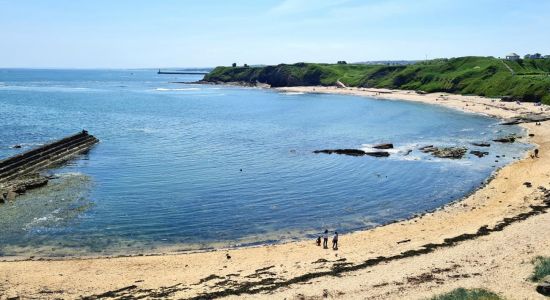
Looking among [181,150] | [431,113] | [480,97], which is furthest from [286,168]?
[480,97]

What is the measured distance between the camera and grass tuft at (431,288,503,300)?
74.7 ft

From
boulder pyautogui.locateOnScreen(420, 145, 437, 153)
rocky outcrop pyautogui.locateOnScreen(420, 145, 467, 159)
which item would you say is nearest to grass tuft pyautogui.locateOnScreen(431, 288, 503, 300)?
rocky outcrop pyautogui.locateOnScreen(420, 145, 467, 159)

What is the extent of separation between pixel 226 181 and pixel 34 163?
25.5 metres

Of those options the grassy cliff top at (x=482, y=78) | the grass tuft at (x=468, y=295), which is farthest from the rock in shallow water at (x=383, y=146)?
the grassy cliff top at (x=482, y=78)

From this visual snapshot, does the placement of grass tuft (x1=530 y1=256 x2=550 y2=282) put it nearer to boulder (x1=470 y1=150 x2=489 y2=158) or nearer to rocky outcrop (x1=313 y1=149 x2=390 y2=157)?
rocky outcrop (x1=313 y1=149 x2=390 y2=157)

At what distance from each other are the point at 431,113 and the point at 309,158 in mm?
61619

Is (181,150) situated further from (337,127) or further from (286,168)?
(337,127)

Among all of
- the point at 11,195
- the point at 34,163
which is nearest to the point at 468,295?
the point at 11,195

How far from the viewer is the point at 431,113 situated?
116 metres

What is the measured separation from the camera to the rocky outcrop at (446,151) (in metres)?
65.6

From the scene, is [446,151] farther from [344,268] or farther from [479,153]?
[344,268]

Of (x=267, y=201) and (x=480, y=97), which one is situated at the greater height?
(x=480, y=97)

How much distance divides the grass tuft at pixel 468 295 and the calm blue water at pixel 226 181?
15201mm

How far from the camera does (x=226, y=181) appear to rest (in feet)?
172
